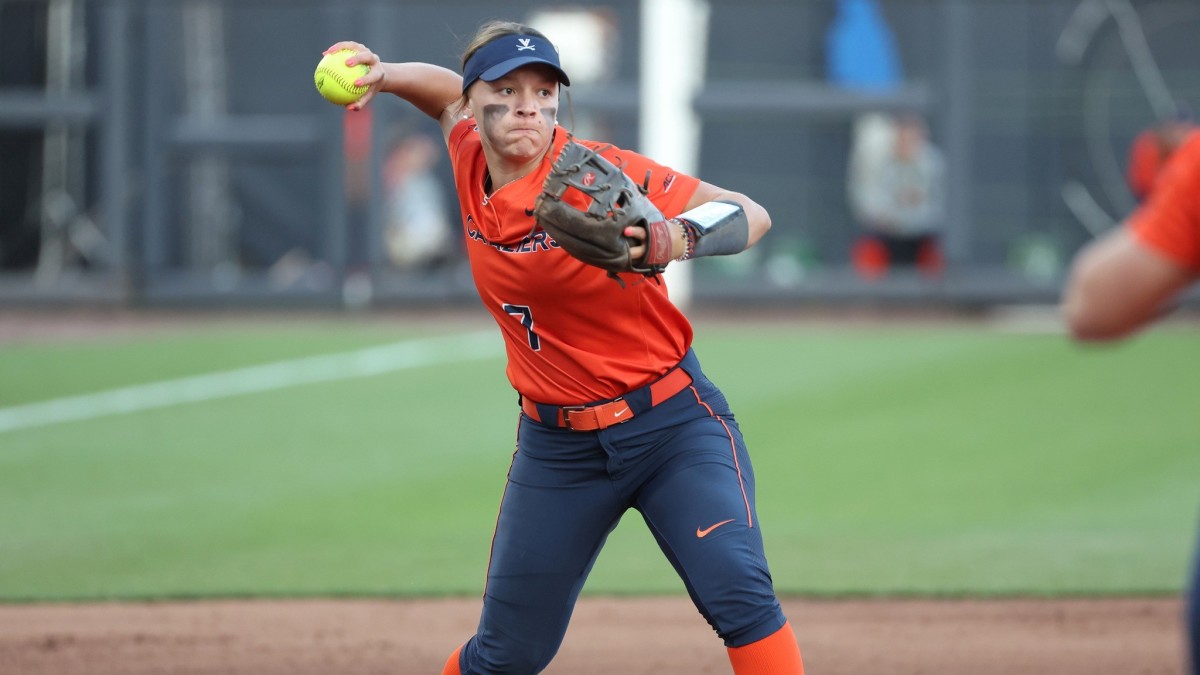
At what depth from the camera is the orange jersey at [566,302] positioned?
362cm

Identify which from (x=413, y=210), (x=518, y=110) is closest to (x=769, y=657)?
(x=518, y=110)

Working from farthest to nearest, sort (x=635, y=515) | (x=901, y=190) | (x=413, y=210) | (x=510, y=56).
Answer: (x=413, y=210) < (x=901, y=190) < (x=635, y=515) < (x=510, y=56)

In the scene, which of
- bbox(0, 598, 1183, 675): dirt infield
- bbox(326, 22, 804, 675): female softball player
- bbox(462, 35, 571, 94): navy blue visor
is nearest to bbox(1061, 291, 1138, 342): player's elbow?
bbox(326, 22, 804, 675): female softball player

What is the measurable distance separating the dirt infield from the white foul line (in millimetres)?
4742

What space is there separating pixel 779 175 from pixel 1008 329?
10.4 feet

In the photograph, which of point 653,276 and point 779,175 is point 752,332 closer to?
point 779,175

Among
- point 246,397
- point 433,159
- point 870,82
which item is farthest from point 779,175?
point 246,397

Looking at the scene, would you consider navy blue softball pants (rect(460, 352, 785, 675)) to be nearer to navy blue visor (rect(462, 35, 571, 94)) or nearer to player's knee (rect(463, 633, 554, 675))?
player's knee (rect(463, 633, 554, 675))

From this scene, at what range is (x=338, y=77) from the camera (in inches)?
152

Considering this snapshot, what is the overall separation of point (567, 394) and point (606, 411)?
109 mm

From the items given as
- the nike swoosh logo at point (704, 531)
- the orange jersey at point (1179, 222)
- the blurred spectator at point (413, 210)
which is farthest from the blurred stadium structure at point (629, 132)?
the orange jersey at point (1179, 222)

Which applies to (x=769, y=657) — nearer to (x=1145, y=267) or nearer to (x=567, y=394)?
(x=567, y=394)

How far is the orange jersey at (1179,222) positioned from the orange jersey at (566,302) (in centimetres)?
153

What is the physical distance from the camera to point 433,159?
16.2 metres
